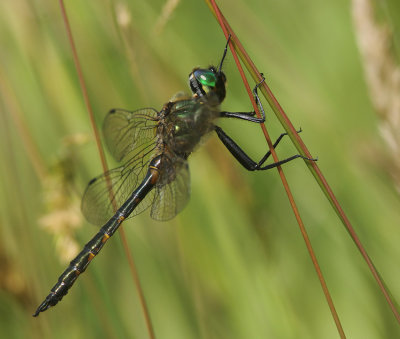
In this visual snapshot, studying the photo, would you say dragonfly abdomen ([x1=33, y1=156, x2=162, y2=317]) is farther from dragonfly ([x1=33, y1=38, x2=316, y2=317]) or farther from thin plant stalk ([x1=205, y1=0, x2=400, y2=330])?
thin plant stalk ([x1=205, y1=0, x2=400, y2=330])

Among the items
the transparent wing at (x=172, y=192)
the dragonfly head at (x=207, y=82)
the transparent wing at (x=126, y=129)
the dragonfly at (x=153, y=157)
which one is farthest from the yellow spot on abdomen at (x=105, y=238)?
the dragonfly head at (x=207, y=82)

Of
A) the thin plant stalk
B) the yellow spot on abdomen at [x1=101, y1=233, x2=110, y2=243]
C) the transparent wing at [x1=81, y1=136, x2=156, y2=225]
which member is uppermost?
the transparent wing at [x1=81, y1=136, x2=156, y2=225]

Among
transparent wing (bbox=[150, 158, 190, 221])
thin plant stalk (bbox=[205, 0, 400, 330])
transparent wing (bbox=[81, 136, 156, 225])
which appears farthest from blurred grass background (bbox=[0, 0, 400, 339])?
thin plant stalk (bbox=[205, 0, 400, 330])

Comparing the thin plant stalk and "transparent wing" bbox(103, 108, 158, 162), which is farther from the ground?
"transparent wing" bbox(103, 108, 158, 162)

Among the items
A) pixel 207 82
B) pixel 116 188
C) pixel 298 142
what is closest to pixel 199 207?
pixel 116 188

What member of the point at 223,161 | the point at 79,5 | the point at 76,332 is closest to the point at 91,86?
the point at 79,5

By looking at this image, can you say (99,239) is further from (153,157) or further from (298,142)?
(298,142)
